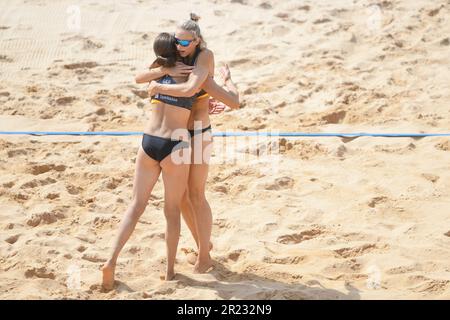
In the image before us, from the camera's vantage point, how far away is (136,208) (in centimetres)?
420

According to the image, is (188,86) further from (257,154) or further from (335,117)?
(335,117)

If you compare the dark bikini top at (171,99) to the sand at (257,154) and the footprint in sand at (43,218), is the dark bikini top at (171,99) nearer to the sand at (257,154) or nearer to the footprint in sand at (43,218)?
the sand at (257,154)

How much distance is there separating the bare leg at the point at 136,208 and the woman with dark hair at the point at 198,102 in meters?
0.27

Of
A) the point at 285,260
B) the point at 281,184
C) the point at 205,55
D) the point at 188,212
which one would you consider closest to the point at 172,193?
the point at 188,212

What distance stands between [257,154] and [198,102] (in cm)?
217

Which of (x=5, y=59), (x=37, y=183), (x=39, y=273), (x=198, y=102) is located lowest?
(x=39, y=273)

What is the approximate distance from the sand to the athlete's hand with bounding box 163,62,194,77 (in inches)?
48.0

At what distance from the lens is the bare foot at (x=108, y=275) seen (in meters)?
4.17

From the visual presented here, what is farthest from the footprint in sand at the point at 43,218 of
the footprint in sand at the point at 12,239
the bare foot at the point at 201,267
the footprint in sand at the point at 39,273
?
the bare foot at the point at 201,267

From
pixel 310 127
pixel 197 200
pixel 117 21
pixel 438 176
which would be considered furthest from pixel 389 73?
pixel 197 200

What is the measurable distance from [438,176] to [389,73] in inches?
89.4

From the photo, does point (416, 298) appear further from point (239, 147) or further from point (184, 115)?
point (239, 147)
